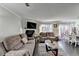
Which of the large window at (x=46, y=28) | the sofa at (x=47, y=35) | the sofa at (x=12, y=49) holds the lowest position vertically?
the sofa at (x=12, y=49)

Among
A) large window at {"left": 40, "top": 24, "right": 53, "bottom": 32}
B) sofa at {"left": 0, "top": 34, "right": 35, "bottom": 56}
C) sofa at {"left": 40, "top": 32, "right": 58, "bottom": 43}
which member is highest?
large window at {"left": 40, "top": 24, "right": 53, "bottom": 32}

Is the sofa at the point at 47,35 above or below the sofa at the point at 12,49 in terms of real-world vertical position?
above

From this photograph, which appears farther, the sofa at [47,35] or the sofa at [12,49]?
the sofa at [47,35]

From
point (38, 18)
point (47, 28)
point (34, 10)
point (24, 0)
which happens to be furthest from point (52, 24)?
point (24, 0)

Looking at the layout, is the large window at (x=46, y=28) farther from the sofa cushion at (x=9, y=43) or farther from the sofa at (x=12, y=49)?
the sofa cushion at (x=9, y=43)

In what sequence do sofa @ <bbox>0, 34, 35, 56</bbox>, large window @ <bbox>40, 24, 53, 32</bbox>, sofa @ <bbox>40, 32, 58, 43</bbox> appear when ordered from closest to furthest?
sofa @ <bbox>0, 34, 35, 56</bbox>
large window @ <bbox>40, 24, 53, 32</bbox>
sofa @ <bbox>40, 32, 58, 43</bbox>

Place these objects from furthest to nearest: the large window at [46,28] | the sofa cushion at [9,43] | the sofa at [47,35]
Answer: the sofa at [47,35], the large window at [46,28], the sofa cushion at [9,43]

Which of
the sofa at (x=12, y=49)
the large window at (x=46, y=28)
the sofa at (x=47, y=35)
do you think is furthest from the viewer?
the sofa at (x=47, y=35)

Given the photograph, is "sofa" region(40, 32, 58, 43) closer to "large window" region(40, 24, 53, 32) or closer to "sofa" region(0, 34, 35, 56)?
"large window" region(40, 24, 53, 32)

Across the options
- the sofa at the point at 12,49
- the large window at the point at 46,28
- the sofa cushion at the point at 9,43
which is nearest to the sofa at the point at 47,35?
the large window at the point at 46,28

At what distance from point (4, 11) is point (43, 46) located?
6.43 feet

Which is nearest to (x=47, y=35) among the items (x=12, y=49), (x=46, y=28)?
(x=46, y=28)

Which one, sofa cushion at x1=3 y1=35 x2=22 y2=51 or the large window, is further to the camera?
the large window

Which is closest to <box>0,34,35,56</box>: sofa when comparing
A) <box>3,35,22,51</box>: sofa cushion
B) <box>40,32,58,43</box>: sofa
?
<box>3,35,22,51</box>: sofa cushion
